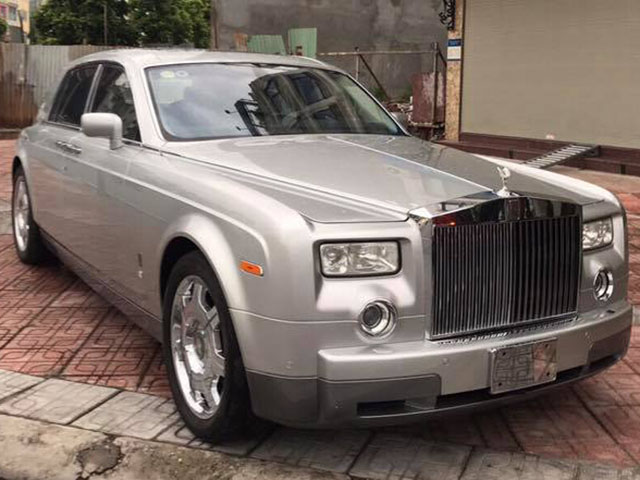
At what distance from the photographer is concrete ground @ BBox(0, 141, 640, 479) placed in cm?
335

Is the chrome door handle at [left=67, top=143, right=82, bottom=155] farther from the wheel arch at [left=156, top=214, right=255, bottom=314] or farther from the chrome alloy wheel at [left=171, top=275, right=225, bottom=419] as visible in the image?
the chrome alloy wheel at [left=171, top=275, right=225, bottom=419]

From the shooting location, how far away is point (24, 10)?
250ft

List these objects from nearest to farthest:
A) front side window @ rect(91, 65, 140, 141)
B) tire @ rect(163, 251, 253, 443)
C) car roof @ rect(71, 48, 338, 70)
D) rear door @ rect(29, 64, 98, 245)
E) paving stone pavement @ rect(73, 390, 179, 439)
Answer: tire @ rect(163, 251, 253, 443) → paving stone pavement @ rect(73, 390, 179, 439) → front side window @ rect(91, 65, 140, 141) → car roof @ rect(71, 48, 338, 70) → rear door @ rect(29, 64, 98, 245)

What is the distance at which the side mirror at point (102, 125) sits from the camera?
14.1 feet

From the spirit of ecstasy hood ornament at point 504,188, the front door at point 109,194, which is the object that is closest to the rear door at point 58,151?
the front door at point 109,194

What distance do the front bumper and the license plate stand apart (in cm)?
3

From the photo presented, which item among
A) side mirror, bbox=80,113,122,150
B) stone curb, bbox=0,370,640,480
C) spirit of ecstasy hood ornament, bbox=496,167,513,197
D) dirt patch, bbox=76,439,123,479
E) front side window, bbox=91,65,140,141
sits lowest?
Result: dirt patch, bbox=76,439,123,479

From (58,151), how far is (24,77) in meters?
15.2

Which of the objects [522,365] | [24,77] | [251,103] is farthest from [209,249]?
[24,77]

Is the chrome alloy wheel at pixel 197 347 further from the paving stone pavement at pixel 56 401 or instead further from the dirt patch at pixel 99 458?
the paving stone pavement at pixel 56 401

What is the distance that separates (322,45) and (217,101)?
19573 mm

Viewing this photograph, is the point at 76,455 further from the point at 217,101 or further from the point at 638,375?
the point at 638,375

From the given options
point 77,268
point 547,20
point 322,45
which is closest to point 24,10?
point 322,45

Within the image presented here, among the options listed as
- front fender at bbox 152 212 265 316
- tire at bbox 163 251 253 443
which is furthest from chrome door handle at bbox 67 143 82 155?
front fender at bbox 152 212 265 316
